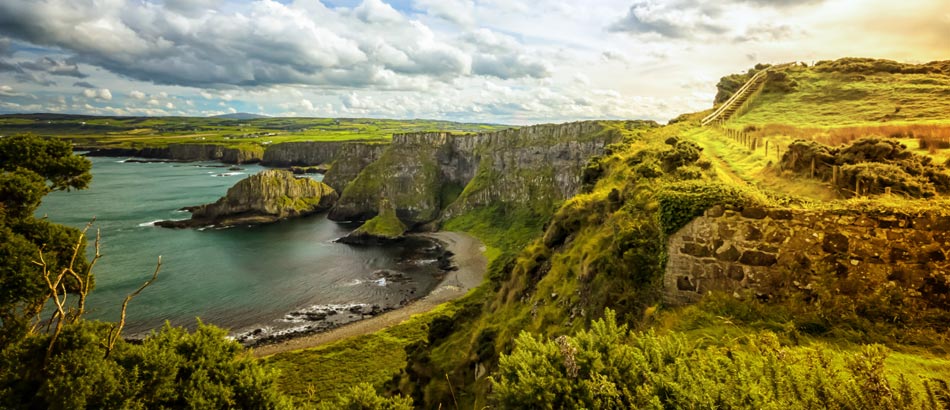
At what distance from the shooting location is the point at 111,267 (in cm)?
6469

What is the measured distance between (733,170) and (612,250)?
7435 mm

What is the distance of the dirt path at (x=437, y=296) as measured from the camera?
44375mm

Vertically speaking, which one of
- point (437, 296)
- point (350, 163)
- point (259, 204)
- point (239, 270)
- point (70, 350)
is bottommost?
point (437, 296)

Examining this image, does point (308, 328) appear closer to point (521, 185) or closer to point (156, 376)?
point (156, 376)

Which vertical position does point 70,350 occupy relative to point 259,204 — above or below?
above

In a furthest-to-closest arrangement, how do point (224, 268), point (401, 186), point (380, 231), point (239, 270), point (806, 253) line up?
point (401, 186)
point (380, 231)
point (224, 268)
point (239, 270)
point (806, 253)

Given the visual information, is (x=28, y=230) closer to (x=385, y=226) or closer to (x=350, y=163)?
(x=385, y=226)

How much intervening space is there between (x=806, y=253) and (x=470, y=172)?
103569 millimetres

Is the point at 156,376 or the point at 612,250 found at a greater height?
the point at 612,250

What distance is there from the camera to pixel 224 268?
68.5 m

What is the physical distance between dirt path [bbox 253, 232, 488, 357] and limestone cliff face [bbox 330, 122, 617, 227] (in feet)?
50.9

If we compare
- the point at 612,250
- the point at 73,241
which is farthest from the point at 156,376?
the point at 612,250

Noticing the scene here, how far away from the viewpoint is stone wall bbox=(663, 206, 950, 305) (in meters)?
9.38

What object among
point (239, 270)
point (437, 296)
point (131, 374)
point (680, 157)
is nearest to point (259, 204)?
point (239, 270)
